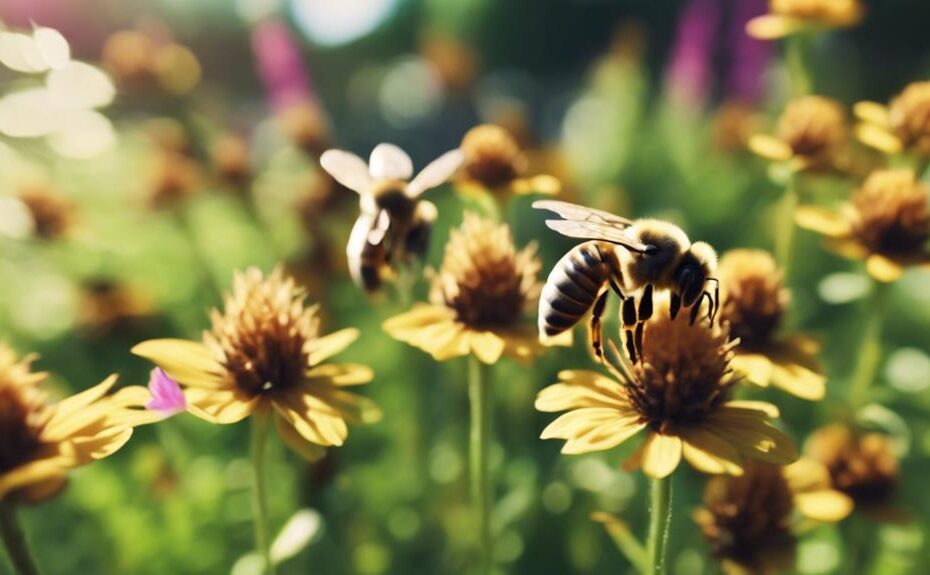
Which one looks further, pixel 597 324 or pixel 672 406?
pixel 597 324

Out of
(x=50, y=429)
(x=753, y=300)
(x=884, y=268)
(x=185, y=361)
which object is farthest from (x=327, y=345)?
(x=884, y=268)

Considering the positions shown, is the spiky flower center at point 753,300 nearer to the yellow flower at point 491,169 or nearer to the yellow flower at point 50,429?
the yellow flower at point 491,169

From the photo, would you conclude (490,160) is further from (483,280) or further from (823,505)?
(823,505)

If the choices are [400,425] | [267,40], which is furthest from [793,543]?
[267,40]

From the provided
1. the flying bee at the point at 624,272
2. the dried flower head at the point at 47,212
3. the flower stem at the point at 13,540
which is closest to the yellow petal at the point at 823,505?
the flying bee at the point at 624,272

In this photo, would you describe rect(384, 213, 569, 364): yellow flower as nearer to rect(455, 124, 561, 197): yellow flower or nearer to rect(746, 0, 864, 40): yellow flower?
rect(455, 124, 561, 197): yellow flower

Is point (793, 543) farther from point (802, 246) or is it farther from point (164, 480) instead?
point (802, 246)
